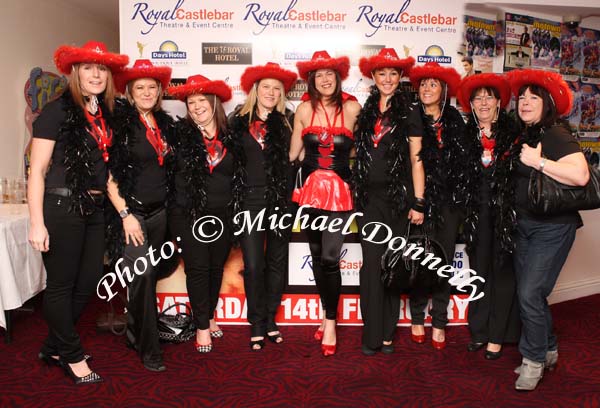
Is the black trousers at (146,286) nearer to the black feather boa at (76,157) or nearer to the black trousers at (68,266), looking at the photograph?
the black trousers at (68,266)

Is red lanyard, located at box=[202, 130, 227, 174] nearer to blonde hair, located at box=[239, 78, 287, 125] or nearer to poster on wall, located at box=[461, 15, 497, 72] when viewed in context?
blonde hair, located at box=[239, 78, 287, 125]

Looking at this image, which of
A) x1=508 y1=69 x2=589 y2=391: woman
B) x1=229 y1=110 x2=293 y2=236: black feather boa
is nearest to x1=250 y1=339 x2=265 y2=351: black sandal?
x1=229 y1=110 x2=293 y2=236: black feather boa

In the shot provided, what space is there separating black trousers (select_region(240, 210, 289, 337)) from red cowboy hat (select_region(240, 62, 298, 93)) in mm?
756

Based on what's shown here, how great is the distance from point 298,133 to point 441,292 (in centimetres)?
130

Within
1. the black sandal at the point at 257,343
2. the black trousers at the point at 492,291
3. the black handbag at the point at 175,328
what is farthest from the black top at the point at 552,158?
the black handbag at the point at 175,328

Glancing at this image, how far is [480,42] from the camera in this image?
3238 mm

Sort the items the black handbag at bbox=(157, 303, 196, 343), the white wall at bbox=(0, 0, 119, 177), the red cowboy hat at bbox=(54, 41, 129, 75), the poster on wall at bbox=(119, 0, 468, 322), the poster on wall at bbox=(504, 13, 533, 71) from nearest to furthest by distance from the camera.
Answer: the red cowboy hat at bbox=(54, 41, 129, 75)
the black handbag at bbox=(157, 303, 196, 343)
the poster on wall at bbox=(119, 0, 468, 322)
the poster on wall at bbox=(504, 13, 533, 71)
the white wall at bbox=(0, 0, 119, 177)

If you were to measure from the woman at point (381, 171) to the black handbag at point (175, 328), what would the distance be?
1073 millimetres

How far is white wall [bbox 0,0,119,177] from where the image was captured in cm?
448

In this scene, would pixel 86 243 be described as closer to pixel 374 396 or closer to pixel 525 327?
pixel 374 396

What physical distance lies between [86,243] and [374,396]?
1.59m

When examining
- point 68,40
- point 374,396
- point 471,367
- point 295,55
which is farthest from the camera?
point 68,40

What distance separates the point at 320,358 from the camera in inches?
107

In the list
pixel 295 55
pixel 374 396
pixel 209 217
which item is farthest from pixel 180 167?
pixel 374 396
